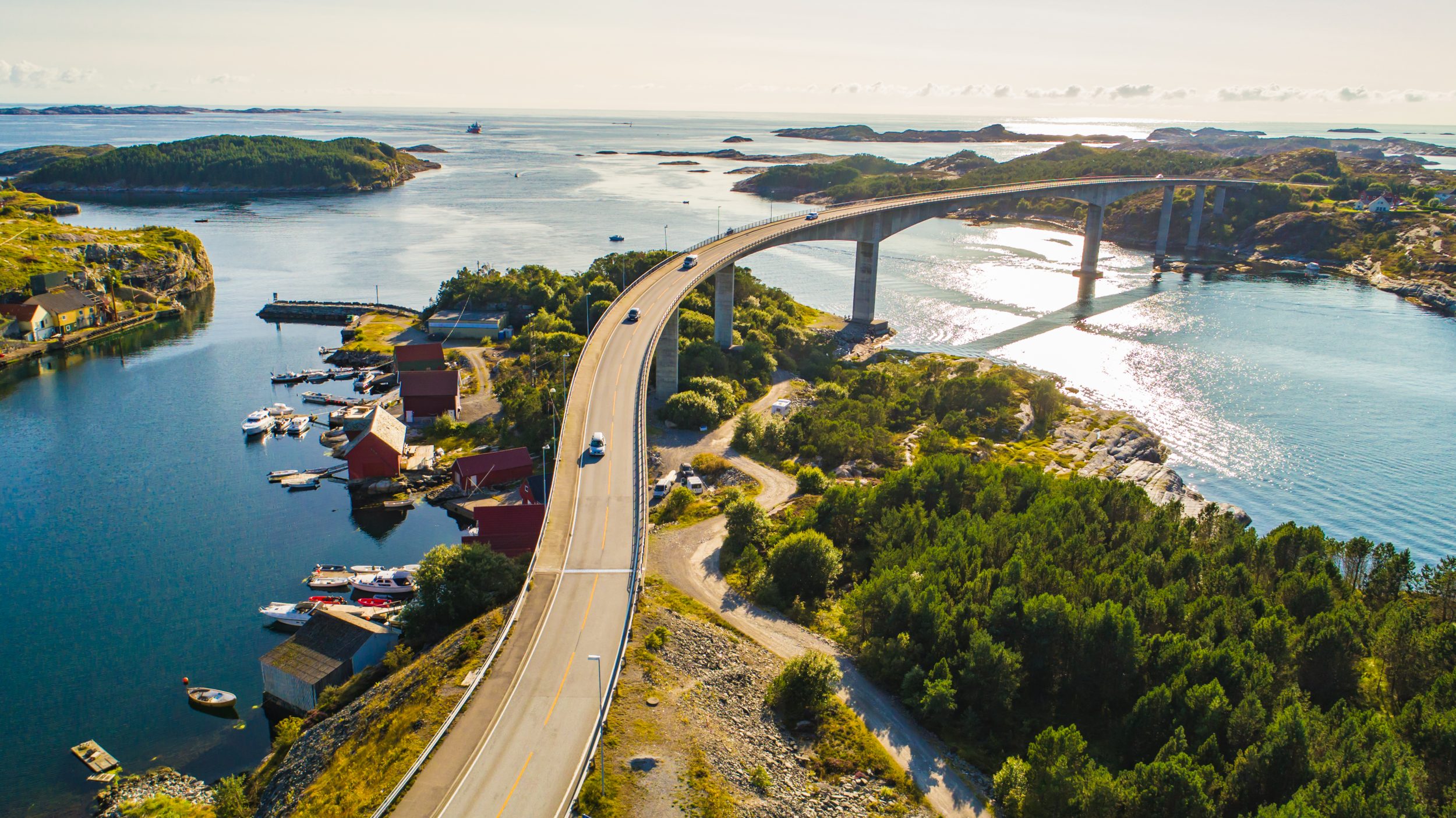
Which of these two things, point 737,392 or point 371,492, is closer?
point 371,492

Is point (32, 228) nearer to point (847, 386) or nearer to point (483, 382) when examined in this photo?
point (483, 382)

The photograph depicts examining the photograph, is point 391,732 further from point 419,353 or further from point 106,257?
point 106,257

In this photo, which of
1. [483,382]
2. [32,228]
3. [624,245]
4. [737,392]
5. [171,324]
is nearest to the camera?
[737,392]

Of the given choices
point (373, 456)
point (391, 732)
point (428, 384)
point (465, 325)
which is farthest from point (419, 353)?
point (391, 732)

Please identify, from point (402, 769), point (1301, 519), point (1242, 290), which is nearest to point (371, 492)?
point (402, 769)

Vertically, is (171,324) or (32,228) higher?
(32,228)

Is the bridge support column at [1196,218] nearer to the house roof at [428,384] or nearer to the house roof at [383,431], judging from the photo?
the house roof at [428,384]

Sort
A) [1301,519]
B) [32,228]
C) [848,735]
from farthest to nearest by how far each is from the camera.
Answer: [32,228], [1301,519], [848,735]
